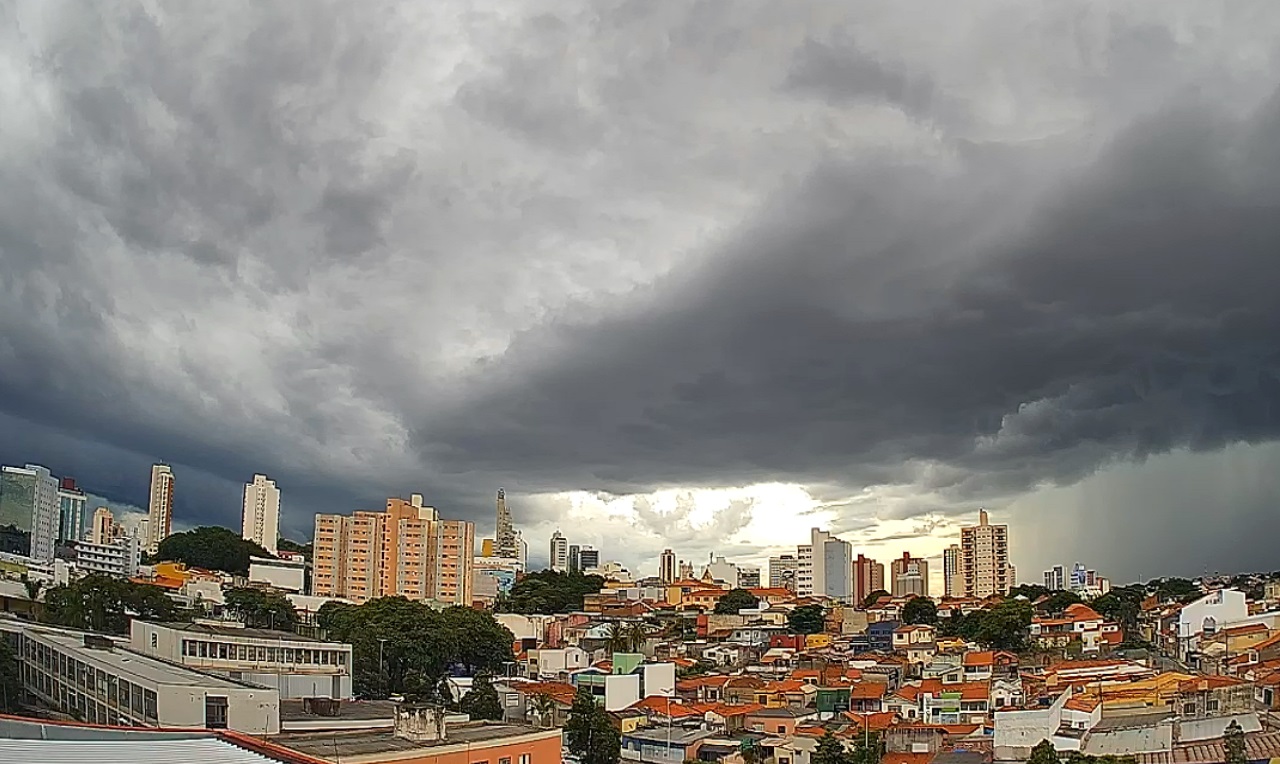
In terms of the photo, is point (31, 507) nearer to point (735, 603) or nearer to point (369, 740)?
point (735, 603)

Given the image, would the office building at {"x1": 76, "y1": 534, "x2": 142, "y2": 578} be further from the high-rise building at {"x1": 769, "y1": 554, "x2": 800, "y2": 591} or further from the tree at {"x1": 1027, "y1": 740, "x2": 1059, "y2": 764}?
the high-rise building at {"x1": 769, "y1": 554, "x2": 800, "y2": 591}

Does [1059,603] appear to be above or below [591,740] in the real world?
above

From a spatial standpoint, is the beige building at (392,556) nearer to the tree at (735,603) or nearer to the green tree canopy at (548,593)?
the green tree canopy at (548,593)

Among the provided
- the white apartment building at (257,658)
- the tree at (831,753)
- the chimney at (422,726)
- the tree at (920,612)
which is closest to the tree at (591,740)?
the tree at (831,753)

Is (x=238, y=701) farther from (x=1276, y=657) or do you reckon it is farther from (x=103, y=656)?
(x=1276, y=657)

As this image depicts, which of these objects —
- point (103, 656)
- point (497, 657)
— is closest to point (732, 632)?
point (497, 657)

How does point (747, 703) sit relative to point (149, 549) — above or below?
below

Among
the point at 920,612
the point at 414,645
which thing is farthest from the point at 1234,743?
the point at 920,612
